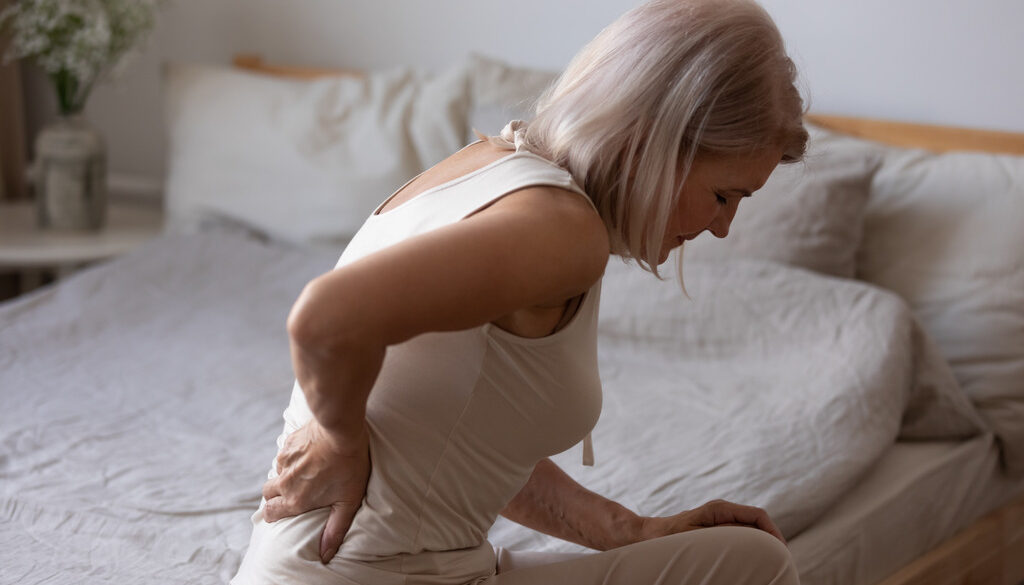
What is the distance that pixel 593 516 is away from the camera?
3.69 feet

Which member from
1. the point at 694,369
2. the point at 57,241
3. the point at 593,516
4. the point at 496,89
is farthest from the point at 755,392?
the point at 57,241

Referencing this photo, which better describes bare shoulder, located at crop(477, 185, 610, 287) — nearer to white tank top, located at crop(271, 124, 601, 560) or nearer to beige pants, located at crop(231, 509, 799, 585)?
white tank top, located at crop(271, 124, 601, 560)

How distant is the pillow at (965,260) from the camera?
171 cm

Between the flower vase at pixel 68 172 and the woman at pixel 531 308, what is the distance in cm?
181

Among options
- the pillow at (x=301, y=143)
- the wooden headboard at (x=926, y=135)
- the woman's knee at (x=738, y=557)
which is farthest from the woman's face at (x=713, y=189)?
the pillow at (x=301, y=143)

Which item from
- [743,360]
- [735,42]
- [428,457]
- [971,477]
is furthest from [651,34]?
[971,477]

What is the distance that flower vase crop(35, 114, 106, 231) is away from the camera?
2.51 meters

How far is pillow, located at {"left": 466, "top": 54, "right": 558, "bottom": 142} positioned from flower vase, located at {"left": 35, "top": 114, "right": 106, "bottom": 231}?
3.14 feet

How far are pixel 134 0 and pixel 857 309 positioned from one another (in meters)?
1.87

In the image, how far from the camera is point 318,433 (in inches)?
34.3

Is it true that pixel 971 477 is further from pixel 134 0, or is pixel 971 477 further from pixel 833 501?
pixel 134 0

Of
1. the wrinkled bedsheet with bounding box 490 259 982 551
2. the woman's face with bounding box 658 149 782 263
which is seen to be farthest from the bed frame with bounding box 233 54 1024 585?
the woman's face with bounding box 658 149 782 263

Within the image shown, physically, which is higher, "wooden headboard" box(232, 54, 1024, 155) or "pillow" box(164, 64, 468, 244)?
"wooden headboard" box(232, 54, 1024, 155)

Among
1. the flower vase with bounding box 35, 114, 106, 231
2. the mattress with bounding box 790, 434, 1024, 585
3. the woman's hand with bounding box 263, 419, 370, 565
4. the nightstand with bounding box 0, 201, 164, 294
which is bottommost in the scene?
the nightstand with bounding box 0, 201, 164, 294
